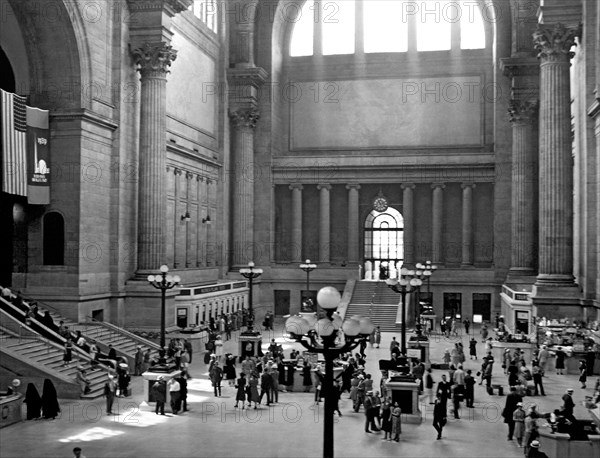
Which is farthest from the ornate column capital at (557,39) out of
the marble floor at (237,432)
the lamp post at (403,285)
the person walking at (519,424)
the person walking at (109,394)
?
the person walking at (109,394)

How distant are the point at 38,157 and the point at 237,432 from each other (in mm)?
17131

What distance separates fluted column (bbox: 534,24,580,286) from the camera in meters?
36.7

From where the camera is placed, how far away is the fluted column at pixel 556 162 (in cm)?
3672

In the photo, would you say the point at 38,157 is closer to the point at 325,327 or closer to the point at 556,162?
the point at 325,327

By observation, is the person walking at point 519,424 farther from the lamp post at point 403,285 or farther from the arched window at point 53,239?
the arched window at point 53,239

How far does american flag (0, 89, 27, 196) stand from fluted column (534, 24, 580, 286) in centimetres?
2320

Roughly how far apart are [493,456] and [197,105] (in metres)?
34.3

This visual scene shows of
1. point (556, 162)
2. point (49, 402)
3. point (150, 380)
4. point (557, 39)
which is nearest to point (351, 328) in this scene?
point (49, 402)

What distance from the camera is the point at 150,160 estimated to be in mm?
36500

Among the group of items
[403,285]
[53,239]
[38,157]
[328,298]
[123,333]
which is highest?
[38,157]

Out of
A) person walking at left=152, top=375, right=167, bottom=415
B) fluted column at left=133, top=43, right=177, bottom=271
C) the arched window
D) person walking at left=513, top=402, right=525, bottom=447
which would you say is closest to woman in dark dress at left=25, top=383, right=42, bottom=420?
person walking at left=152, top=375, right=167, bottom=415

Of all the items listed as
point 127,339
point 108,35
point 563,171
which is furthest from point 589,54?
point 127,339

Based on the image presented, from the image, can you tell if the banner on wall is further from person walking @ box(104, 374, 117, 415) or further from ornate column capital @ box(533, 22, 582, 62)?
ornate column capital @ box(533, 22, 582, 62)

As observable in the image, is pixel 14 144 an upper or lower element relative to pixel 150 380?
upper
